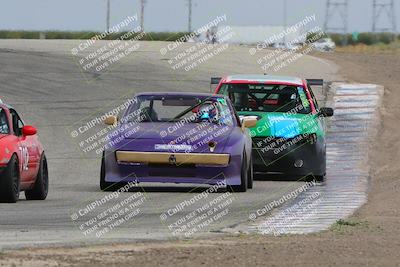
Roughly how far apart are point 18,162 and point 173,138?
7.98 ft

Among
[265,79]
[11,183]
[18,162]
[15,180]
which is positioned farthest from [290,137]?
[11,183]

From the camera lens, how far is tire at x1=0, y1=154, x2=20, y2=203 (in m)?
14.7

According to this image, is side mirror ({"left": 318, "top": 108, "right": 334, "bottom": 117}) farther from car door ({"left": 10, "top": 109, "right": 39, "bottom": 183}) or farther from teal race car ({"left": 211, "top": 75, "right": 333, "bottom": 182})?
car door ({"left": 10, "top": 109, "right": 39, "bottom": 183})

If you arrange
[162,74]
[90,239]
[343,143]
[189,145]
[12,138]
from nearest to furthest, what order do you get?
[90,239] < [12,138] < [189,145] < [343,143] < [162,74]

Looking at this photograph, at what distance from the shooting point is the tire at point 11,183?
14695mm

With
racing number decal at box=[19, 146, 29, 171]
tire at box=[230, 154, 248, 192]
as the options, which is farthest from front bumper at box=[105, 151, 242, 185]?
racing number decal at box=[19, 146, 29, 171]

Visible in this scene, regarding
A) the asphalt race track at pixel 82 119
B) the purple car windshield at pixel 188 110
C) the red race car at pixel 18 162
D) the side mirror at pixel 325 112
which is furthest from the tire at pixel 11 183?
the side mirror at pixel 325 112

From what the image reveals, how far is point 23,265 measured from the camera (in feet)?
29.9

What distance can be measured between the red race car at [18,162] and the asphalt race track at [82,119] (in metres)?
0.19

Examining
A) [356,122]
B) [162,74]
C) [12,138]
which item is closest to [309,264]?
[12,138]

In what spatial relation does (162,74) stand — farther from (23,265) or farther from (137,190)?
(23,265)

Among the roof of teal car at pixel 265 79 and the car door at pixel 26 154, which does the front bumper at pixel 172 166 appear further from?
the roof of teal car at pixel 265 79

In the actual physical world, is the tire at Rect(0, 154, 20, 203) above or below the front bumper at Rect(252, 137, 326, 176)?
above

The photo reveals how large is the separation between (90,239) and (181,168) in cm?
590
